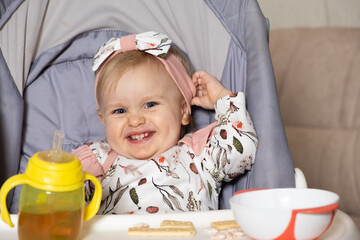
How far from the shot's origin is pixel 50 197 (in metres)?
0.68

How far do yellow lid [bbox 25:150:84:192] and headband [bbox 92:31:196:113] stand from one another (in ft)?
2.01

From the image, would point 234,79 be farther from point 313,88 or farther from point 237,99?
point 313,88

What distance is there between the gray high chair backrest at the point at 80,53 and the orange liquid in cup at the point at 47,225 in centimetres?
49

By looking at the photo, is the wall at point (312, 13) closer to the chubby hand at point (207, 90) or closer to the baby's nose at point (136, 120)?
the chubby hand at point (207, 90)

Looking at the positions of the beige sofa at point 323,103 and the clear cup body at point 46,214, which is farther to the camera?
the beige sofa at point 323,103

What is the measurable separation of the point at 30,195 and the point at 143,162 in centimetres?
55

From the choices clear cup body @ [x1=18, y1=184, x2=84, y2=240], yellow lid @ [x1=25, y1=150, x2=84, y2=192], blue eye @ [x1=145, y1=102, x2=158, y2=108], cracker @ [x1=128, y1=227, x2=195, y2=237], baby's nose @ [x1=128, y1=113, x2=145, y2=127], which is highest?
yellow lid @ [x1=25, y1=150, x2=84, y2=192]

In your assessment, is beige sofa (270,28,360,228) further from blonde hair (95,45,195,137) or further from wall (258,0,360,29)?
blonde hair (95,45,195,137)

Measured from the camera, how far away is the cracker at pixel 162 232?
0.79 m

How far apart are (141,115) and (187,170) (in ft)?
0.60

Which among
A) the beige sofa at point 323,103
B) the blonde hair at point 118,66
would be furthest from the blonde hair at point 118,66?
the beige sofa at point 323,103

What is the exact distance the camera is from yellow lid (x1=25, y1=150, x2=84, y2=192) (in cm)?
67

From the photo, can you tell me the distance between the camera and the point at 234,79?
1.30 m

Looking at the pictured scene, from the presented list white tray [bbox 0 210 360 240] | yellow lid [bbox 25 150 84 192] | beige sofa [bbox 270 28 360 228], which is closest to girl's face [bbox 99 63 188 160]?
white tray [bbox 0 210 360 240]
